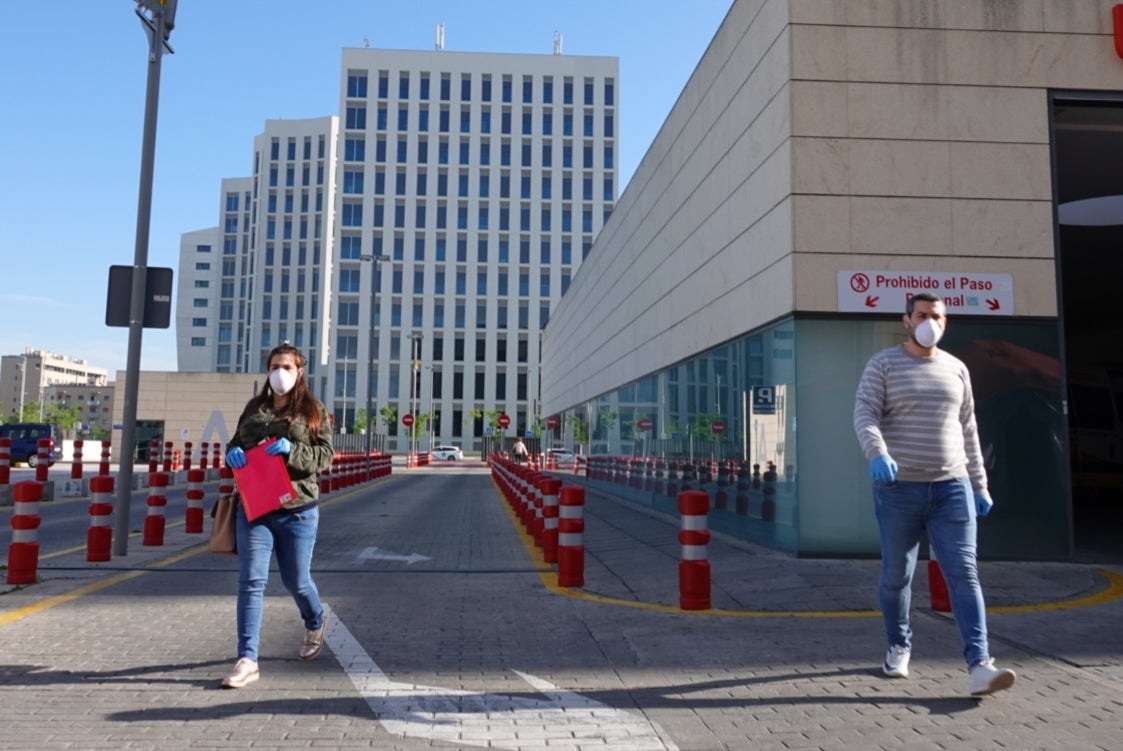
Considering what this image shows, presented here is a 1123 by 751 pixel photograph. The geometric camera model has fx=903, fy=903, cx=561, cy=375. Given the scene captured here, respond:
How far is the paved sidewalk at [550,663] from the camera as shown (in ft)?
13.2

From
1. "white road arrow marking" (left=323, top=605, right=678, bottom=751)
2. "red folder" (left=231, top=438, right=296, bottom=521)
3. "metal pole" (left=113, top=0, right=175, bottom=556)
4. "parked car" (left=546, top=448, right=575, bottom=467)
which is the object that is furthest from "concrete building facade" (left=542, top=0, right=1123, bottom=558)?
"parked car" (left=546, top=448, right=575, bottom=467)

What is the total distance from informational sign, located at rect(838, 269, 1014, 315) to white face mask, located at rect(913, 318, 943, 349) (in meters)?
5.20

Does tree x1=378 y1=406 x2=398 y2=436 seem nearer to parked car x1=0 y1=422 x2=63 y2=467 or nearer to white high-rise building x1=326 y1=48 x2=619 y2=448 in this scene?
white high-rise building x1=326 y1=48 x2=619 y2=448

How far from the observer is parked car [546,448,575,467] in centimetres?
3550

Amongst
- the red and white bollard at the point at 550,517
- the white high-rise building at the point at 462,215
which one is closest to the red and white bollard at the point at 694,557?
the red and white bollard at the point at 550,517

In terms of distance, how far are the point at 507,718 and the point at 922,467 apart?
8.07 feet

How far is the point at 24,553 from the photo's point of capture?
7.89 metres

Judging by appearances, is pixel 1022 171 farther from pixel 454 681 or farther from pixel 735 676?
pixel 454 681

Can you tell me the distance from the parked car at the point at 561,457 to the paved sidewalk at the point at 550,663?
26.0 metres

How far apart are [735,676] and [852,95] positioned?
7.47 metres

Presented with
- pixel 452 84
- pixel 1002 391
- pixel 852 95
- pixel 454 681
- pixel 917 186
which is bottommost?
pixel 454 681

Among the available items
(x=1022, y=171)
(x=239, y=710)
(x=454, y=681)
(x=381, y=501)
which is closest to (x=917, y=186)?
(x=1022, y=171)

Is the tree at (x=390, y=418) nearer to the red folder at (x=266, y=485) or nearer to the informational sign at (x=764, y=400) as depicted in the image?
the informational sign at (x=764, y=400)

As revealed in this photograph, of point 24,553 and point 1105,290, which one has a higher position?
point 1105,290
